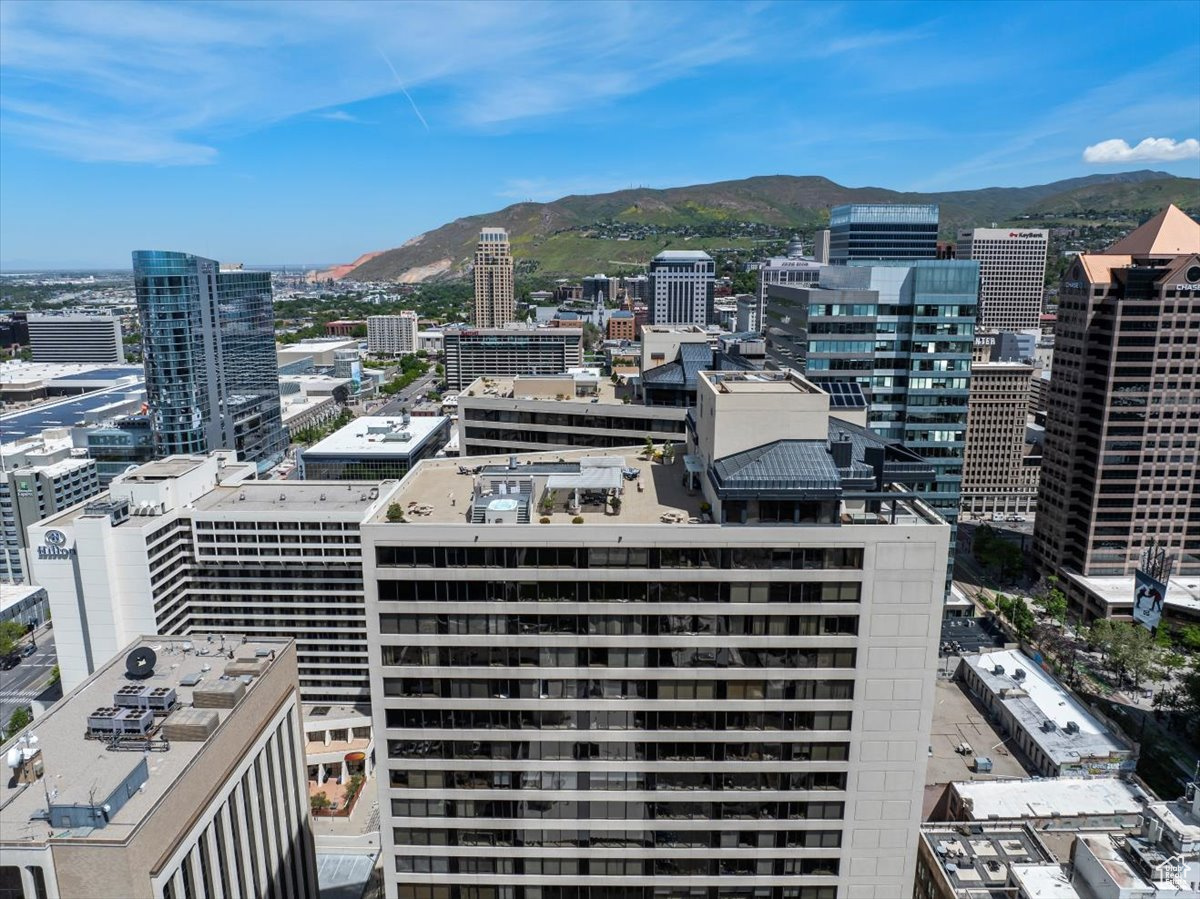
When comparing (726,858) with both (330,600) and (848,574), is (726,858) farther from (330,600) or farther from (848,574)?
(330,600)

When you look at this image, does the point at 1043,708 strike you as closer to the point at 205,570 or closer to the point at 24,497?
the point at 205,570

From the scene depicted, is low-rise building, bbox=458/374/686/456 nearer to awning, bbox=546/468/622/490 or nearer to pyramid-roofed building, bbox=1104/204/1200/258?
awning, bbox=546/468/622/490

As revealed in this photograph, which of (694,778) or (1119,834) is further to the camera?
(1119,834)

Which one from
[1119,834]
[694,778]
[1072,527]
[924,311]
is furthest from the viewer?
[1072,527]

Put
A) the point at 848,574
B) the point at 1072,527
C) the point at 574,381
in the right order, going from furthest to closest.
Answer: the point at 1072,527
the point at 574,381
the point at 848,574

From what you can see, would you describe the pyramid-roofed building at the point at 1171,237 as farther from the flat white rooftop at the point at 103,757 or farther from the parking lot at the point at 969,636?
the flat white rooftop at the point at 103,757

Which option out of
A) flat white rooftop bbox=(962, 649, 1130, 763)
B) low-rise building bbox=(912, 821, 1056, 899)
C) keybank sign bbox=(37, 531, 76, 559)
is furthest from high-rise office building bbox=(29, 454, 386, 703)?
flat white rooftop bbox=(962, 649, 1130, 763)

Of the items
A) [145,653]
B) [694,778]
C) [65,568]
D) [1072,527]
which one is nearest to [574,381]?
[145,653]
